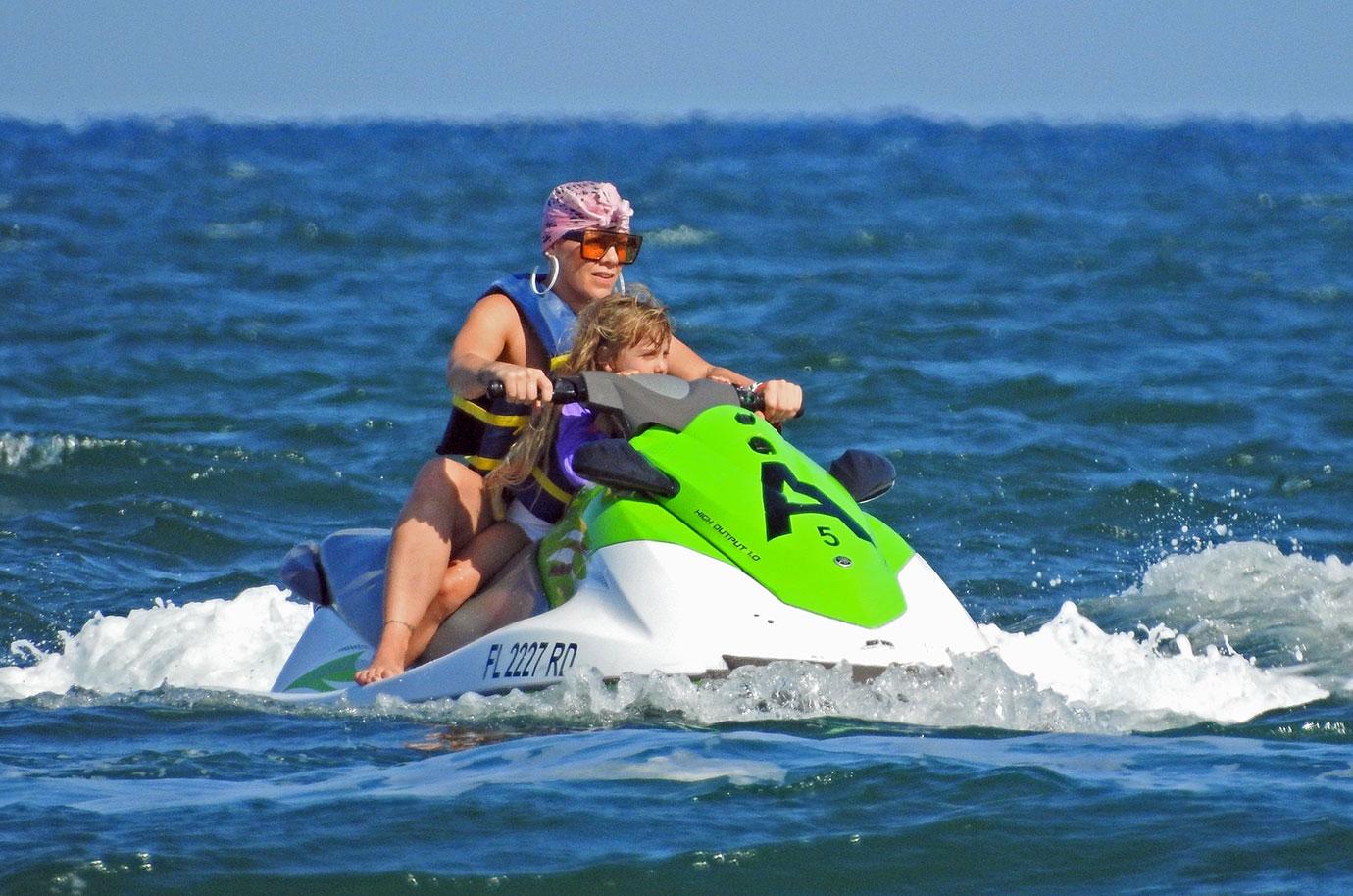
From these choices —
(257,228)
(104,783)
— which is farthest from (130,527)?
(257,228)

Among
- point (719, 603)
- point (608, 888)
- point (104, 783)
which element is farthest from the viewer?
point (719, 603)

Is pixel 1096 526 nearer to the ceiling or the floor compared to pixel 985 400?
nearer to the floor

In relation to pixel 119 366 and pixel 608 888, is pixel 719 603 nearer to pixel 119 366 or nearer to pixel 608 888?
pixel 608 888

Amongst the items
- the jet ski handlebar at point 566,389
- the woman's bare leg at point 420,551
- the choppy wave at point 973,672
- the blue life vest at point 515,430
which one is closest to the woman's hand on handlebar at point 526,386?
the jet ski handlebar at point 566,389

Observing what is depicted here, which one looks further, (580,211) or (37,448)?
(37,448)

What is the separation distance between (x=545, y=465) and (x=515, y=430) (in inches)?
6.9

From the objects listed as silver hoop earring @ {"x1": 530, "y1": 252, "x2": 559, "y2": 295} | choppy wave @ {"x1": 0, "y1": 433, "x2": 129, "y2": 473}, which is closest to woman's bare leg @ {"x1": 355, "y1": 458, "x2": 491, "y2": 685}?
silver hoop earring @ {"x1": 530, "y1": 252, "x2": 559, "y2": 295}

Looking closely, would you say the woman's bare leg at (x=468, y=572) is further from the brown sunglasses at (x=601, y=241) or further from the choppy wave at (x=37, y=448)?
the choppy wave at (x=37, y=448)

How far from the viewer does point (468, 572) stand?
6.07m

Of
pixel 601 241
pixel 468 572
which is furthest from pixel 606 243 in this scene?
pixel 468 572

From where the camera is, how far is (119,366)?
13.6 metres

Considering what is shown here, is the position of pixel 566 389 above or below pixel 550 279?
below

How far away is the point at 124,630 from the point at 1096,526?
4.44 meters

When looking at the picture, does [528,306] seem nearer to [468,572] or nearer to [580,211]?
[580,211]
